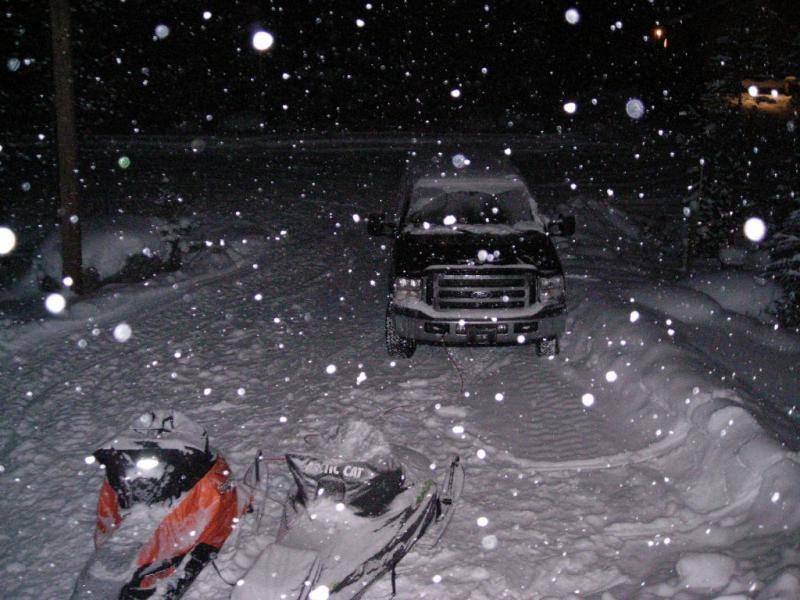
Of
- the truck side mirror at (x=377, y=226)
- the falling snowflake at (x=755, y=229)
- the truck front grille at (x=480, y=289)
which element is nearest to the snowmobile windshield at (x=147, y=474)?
the truck front grille at (x=480, y=289)

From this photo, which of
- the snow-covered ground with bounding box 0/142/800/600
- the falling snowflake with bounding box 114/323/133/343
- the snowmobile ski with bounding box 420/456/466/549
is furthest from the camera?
the falling snowflake with bounding box 114/323/133/343

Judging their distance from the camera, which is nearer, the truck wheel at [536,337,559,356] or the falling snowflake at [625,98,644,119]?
the truck wheel at [536,337,559,356]

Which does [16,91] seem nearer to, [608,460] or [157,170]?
[157,170]

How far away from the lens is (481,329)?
24.7 feet

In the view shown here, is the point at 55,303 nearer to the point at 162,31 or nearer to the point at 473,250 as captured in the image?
the point at 473,250

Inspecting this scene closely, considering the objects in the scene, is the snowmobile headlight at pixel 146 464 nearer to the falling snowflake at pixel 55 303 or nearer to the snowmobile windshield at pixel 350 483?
the snowmobile windshield at pixel 350 483

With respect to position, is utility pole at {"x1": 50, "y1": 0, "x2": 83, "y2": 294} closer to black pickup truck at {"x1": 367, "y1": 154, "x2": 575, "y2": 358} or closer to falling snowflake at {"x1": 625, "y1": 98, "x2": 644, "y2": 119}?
black pickup truck at {"x1": 367, "y1": 154, "x2": 575, "y2": 358}

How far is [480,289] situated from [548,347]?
1.23m

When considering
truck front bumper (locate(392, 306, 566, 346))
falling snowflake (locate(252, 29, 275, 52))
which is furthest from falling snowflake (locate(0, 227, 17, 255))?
falling snowflake (locate(252, 29, 275, 52))

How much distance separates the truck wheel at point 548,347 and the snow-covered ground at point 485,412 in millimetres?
135

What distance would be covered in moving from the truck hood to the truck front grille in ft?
0.44

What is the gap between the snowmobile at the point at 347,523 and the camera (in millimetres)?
4008

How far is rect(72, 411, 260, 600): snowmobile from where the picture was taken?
165 inches

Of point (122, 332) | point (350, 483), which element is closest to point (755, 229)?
point (122, 332)
